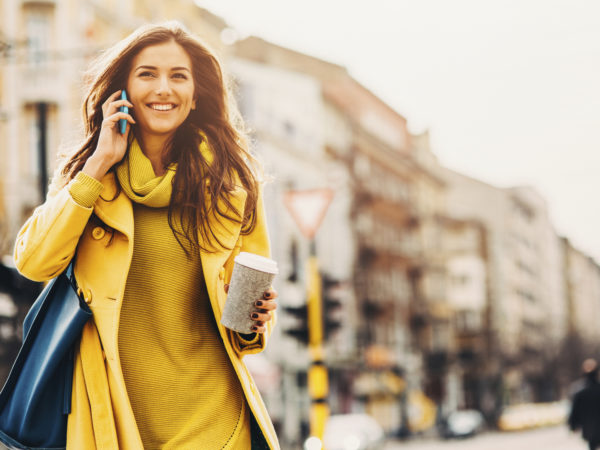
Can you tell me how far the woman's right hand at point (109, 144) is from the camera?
240 centimetres

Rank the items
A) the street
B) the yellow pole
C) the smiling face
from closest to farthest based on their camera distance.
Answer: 1. the smiling face
2. the yellow pole
3. the street

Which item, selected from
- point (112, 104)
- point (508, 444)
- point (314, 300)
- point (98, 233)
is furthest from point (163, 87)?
point (508, 444)

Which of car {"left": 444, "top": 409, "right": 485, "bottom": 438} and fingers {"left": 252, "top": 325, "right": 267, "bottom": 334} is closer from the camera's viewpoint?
fingers {"left": 252, "top": 325, "right": 267, "bottom": 334}

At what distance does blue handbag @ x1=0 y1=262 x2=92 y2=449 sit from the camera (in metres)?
2.33

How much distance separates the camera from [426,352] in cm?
5994

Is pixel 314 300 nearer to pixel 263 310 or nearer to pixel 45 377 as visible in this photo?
pixel 263 310

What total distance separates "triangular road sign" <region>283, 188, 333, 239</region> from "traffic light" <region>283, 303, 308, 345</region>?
114 cm

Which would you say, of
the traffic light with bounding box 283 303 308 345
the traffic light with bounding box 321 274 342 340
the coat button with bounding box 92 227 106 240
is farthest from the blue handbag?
the traffic light with bounding box 321 274 342 340

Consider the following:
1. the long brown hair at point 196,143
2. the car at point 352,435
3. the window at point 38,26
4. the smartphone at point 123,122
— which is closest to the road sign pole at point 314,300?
the long brown hair at point 196,143

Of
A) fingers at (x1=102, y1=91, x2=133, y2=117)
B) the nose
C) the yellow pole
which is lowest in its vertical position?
the yellow pole

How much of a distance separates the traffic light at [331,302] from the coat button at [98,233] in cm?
930

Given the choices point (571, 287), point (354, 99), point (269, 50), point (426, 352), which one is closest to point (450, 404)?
point (426, 352)

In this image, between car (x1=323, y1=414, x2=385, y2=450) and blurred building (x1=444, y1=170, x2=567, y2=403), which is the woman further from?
blurred building (x1=444, y1=170, x2=567, y2=403)

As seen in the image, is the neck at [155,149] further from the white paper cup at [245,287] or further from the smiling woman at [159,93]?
the white paper cup at [245,287]
